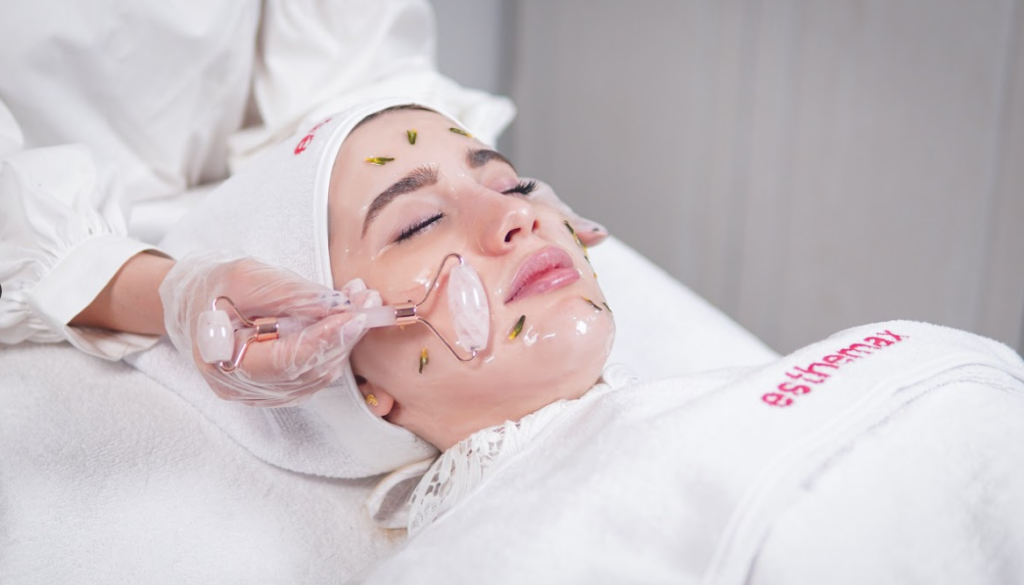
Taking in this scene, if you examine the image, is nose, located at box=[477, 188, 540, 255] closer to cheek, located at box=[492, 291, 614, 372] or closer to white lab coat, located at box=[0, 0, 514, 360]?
cheek, located at box=[492, 291, 614, 372]

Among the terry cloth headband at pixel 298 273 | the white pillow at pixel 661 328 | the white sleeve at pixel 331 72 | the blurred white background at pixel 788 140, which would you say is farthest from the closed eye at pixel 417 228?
the blurred white background at pixel 788 140

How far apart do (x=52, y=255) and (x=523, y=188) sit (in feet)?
2.22

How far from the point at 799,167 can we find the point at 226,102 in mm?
1471

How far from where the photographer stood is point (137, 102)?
1.50 meters

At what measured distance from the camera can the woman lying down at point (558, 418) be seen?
2.44 feet

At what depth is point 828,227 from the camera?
2.23 m

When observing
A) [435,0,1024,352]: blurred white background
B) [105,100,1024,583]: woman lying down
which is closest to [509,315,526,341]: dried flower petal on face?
[105,100,1024,583]: woman lying down

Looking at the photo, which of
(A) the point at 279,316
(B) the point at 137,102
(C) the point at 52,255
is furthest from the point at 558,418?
(B) the point at 137,102

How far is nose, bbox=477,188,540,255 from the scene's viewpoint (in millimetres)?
1007

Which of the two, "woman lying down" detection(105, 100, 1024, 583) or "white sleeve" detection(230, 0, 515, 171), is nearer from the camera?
"woman lying down" detection(105, 100, 1024, 583)

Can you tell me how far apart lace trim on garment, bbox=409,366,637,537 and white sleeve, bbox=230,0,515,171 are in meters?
0.77

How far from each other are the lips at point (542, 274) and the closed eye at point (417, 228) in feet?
0.41

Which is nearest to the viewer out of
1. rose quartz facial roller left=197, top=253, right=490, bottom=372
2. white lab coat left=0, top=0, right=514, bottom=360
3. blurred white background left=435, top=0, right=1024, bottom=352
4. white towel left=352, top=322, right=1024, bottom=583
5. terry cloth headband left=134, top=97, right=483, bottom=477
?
white towel left=352, top=322, right=1024, bottom=583

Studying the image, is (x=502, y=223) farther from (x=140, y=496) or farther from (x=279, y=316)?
(x=140, y=496)
